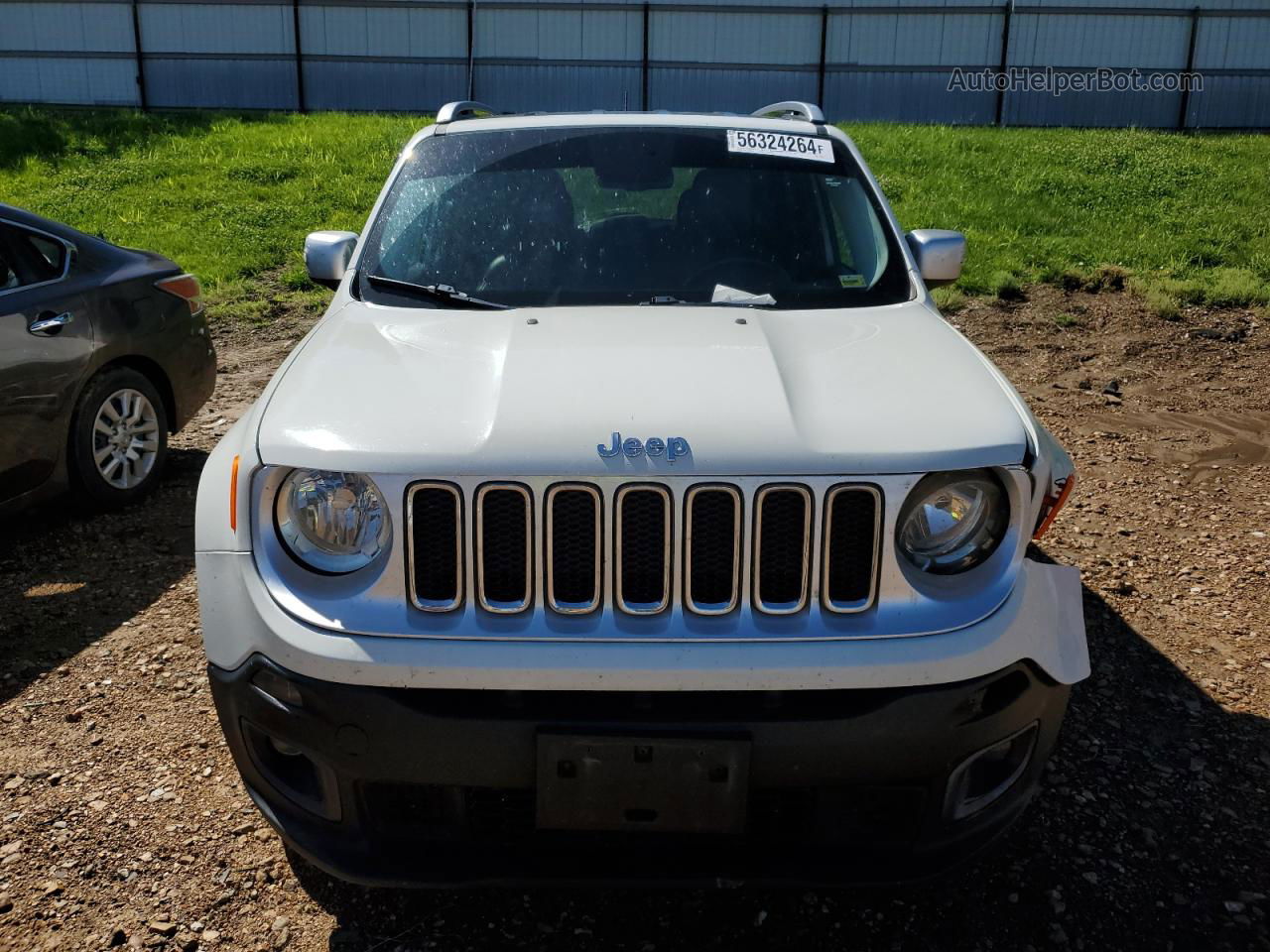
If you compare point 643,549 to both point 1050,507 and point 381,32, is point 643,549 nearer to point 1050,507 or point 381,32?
point 1050,507

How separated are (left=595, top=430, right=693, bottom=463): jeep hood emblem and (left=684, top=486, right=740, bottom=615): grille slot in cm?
8

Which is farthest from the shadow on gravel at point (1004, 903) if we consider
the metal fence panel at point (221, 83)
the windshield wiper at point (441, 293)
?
the metal fence panel at point (221, 83)

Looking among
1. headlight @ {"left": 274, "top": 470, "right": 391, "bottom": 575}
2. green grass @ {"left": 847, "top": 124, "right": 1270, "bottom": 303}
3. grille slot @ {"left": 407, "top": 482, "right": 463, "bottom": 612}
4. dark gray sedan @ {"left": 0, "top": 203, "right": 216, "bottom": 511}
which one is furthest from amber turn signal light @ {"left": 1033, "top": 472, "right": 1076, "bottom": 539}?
green grass @ {"left": 847, "top": 124, "right": 1270, "bottom": 303}

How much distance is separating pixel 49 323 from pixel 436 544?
351 centimetres

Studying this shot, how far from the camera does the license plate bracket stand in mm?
2309

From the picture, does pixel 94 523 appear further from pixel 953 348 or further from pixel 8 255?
pixel 953 348

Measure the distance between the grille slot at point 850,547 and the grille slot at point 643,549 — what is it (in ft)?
1.06

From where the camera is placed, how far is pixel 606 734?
7.58 feet

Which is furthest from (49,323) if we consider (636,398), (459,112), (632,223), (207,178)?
(207,178)

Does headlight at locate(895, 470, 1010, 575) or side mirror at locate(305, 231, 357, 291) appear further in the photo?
side mirror at locate(305, 231, 357, 291)

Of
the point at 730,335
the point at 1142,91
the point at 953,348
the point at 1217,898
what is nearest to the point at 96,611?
the point at 730,335

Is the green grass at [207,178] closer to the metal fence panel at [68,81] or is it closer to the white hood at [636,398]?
the metal fence panel at [68,81]

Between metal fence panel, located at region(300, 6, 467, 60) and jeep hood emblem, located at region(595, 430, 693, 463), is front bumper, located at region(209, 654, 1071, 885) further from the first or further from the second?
metal fence panel, located at region(300, 6, 467, 60)

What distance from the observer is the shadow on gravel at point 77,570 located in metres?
4.34
